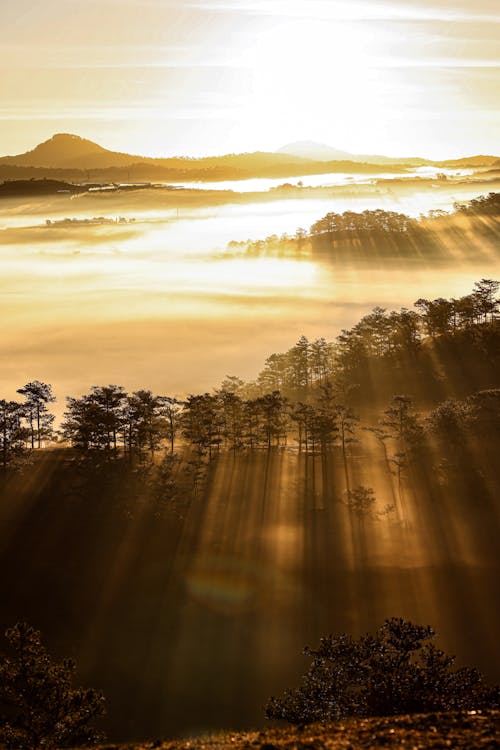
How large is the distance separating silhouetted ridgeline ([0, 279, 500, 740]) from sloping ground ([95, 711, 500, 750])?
64.9 ft

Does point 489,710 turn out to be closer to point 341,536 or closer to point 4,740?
point 4,740

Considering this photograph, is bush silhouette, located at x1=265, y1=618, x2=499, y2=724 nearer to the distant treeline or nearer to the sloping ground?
the sloping ground

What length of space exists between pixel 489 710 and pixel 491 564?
37.1m

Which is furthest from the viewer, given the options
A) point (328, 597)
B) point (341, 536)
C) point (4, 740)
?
point (341, 536)

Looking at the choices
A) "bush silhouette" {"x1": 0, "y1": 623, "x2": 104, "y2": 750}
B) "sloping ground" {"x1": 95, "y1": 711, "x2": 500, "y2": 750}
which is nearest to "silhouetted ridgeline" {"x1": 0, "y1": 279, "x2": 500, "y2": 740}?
"bush silhouette" {"x1": 0, "y1": 623, "x2": 104, "y2": 750}

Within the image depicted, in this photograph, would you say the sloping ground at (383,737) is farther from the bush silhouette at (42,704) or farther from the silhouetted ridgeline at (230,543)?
the silhouetted ridgeline at (230,543)

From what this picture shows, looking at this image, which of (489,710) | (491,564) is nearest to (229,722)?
(489,710)

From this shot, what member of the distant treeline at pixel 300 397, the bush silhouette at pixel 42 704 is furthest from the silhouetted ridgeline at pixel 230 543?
the bush silhouette at pixel 42 704

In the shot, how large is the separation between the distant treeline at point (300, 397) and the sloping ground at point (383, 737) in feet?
173

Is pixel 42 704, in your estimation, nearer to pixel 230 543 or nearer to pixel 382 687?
pixel 382 687

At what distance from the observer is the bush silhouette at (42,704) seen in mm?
29938

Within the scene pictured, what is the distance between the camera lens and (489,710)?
2461 centimetres

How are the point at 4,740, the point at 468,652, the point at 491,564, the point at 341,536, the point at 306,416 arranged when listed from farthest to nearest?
the point at 306,416 → the point at 341,536 → the point at 491,564 → the point at 468,652 → the point at 4,740

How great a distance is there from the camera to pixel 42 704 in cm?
3147
